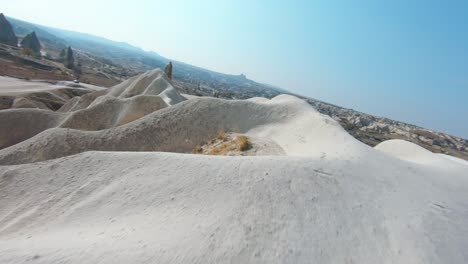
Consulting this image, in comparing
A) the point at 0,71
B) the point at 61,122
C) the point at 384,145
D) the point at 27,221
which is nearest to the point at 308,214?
the point at 27,221

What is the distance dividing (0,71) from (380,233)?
6350cm

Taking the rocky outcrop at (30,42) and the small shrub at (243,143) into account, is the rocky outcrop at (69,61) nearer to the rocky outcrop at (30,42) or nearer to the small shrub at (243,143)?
the rocky outcrop at (30,42)

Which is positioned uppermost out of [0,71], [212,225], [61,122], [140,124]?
[212,225]

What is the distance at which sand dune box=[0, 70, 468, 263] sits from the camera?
4973 mm

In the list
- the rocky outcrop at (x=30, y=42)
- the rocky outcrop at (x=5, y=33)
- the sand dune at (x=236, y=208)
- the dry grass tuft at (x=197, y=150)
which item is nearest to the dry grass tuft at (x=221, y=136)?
the dry grass tuft at (x=197, y=150)

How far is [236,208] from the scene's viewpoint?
5910 millimetres

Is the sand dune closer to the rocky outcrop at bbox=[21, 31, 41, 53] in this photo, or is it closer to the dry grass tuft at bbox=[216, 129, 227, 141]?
the dry grass tuft at bbox=[216, 129, 227, 141]

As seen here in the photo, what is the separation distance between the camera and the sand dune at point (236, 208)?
4973 mm

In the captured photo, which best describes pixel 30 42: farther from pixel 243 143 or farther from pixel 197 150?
→ pixel 243 143

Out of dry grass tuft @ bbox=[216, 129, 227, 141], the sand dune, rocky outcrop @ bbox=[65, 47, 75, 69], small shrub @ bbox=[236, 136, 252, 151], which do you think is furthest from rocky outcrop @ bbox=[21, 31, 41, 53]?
small shrub @ bbox=[236, 136, 252, 151]

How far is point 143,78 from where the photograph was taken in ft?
103

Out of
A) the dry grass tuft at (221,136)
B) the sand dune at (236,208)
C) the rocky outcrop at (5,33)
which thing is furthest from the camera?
the rocky outcrop at (5,33)

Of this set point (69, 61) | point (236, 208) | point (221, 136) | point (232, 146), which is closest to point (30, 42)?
point (69, 61)

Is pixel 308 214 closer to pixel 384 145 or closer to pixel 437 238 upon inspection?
pixel 437 238
